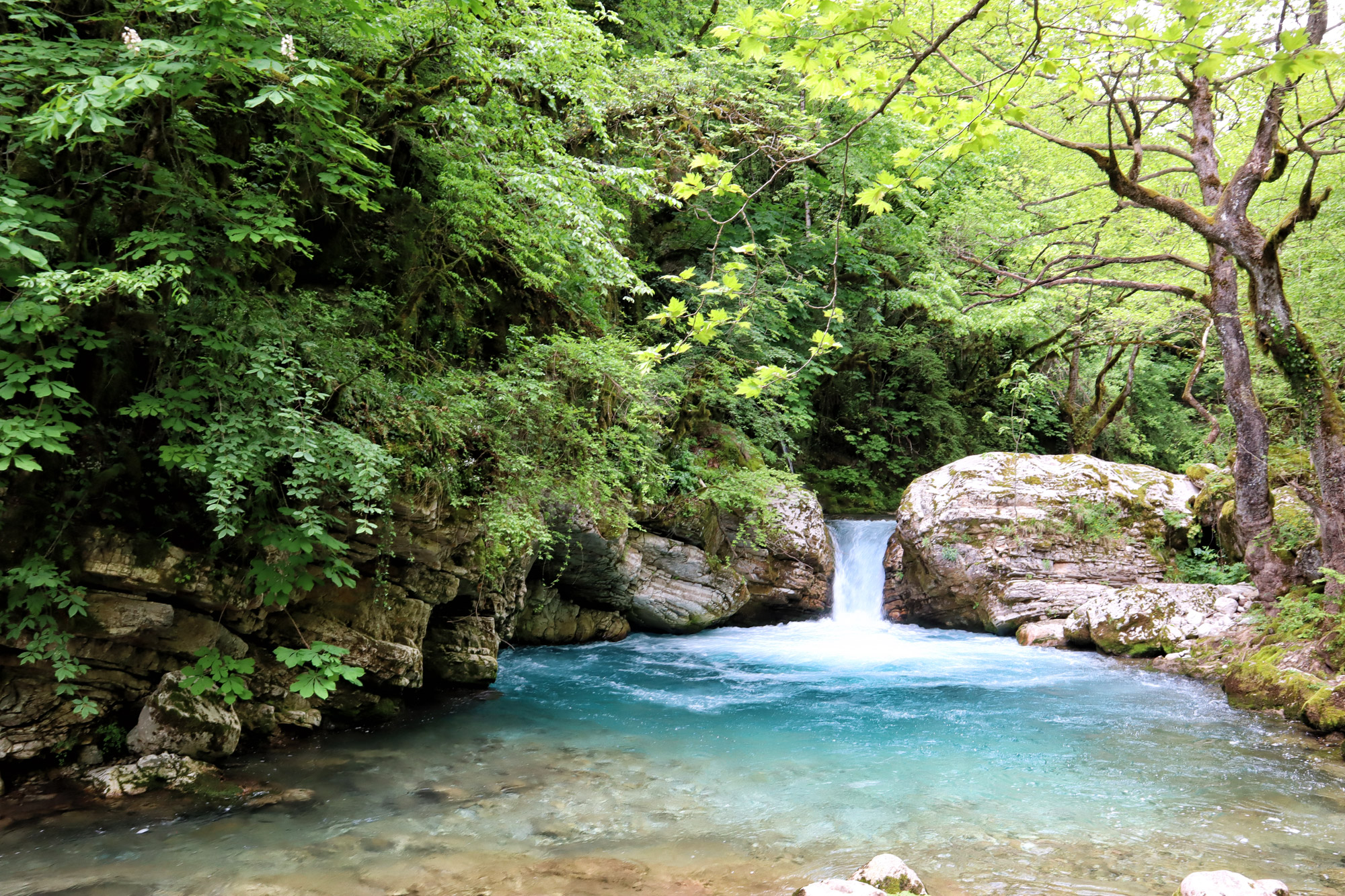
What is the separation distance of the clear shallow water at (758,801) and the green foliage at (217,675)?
2.32ft

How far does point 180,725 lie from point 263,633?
88 cm

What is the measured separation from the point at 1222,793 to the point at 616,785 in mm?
4467

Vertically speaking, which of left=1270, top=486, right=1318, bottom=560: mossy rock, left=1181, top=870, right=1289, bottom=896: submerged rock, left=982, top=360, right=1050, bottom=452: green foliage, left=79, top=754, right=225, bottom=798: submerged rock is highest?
left=982, top=360, right=1050, bottom=452: green foliage

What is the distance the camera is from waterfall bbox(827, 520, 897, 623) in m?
13.7

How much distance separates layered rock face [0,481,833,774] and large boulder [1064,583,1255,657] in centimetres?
673

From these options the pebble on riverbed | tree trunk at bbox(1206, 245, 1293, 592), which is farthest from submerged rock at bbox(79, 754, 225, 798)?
tree trunk at bbox(1206, 245, 1293, 592)

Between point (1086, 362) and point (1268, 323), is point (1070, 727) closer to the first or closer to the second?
point (1268, 323)

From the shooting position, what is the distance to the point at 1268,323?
336 inches

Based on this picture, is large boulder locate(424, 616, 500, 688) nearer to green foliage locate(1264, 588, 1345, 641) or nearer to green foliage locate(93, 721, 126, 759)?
green foliage locate(93, 721, 126, 759)

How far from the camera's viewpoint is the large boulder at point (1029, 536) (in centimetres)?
1224

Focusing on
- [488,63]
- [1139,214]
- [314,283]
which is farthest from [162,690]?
[1139,214]

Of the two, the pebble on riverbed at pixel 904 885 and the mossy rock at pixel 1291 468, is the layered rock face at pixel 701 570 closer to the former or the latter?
the pebble on riverbed at pixel 904 885

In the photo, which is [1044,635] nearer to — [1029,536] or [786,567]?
[1029,536]

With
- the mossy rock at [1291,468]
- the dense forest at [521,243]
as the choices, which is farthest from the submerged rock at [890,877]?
the mossy rock at [1291,468]
